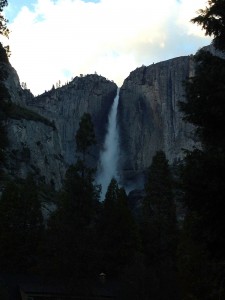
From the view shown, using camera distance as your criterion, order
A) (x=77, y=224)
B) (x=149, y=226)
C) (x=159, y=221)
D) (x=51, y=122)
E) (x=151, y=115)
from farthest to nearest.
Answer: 1. (x=151, y=115)
2. (x=51, y=122)
3. (x=149, y=226)
4. (x=159, y=221)
5. (x=77, y=224)

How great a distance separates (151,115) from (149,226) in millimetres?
84381

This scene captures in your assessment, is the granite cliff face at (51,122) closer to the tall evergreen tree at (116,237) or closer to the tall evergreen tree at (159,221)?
the tall evergreen tree at (159,221)

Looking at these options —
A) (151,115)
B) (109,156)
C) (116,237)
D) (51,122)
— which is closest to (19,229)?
(116,237)

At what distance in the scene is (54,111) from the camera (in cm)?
14262

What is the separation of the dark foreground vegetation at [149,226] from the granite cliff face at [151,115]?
7228 cm

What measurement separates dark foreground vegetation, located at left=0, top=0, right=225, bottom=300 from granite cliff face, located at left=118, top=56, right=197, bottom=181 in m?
72.3

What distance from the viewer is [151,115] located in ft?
439

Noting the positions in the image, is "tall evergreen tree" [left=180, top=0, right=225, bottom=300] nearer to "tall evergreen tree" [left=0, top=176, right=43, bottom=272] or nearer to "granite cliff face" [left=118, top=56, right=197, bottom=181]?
"tall evergreen tree" [left=0, top=176, right=43, bottom=272]

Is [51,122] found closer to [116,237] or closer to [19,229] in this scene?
[19,229]

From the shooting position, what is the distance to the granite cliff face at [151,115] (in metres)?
129

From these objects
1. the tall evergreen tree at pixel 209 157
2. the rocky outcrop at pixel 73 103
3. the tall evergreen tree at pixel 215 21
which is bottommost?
the tall evergreen tree at pixel 209 157

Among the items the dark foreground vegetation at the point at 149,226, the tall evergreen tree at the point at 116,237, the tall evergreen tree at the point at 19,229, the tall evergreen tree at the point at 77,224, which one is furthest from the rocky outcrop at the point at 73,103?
the tall evergreen tree at the point at 77,224

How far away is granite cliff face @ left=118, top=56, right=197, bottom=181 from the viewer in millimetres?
129250

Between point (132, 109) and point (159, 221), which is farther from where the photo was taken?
point (132, 109)
